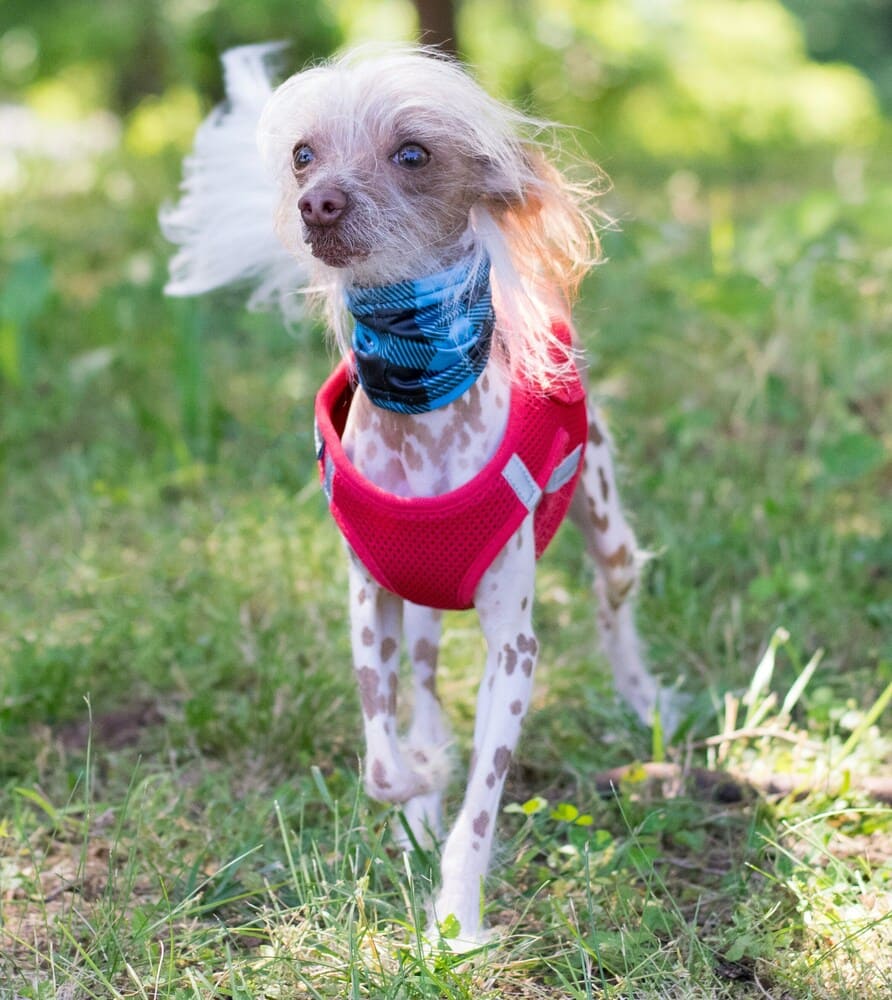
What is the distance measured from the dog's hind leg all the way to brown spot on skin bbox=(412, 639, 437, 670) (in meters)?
0.47

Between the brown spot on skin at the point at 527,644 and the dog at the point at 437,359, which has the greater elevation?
the dog at the point at 437,359

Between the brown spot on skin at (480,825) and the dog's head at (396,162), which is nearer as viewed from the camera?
the dog's head at (396,162)

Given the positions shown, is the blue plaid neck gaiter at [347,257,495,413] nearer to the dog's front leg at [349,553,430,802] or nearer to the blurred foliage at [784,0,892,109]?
the dog's front leg at [349,553,430,802]

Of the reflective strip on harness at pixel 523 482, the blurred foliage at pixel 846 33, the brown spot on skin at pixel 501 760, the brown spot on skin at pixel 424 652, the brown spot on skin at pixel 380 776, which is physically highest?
the reflective strip on harness at pixel 523 482

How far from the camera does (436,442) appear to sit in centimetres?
238

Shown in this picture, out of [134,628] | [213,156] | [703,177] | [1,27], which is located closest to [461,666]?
[134,628]

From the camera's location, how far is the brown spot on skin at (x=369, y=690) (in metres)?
2.53

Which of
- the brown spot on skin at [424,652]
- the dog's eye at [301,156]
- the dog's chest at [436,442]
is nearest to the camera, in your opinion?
the dog's eye at [301,156]

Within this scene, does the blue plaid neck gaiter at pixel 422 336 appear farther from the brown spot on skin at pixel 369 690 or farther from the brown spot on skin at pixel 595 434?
the brown spot on skin at pixel 595 434

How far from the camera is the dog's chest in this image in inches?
93.7

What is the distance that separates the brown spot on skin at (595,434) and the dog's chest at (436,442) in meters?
0.57

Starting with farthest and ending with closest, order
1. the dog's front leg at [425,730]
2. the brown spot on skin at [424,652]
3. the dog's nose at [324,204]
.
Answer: the brown spot on skin at [424,652], the dog's front leg at [425,730], the dog's nose at [324,204]

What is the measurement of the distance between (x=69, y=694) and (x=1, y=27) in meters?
8.09

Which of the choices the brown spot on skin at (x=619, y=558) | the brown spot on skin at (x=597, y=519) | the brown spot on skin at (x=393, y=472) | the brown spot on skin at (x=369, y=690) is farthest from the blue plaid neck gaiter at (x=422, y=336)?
the brown spot on skin at (x=619, y=558)
